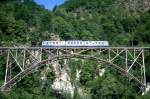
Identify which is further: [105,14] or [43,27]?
[105,14]

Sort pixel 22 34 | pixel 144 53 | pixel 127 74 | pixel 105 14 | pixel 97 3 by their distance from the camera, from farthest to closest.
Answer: pixel 97 3 < pixel 105 14 < pixel 22 34 < pixel 144 53 < pixel 127 74

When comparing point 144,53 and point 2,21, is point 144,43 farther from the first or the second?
point 2,21

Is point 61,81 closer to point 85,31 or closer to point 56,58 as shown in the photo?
point 56,58

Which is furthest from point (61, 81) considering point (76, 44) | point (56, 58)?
point (56, 58)

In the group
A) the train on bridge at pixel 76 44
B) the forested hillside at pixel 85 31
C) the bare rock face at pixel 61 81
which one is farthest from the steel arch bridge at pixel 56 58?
the bare rock face at pixel 61 81

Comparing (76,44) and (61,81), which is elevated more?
(76,44)

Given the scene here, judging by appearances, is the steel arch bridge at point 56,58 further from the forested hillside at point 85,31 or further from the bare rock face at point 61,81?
the bare rock face at point 61,81

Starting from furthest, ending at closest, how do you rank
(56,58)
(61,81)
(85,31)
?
(85,31) < (61,81) < (56,58)

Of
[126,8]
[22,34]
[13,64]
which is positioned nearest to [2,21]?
[22,34]

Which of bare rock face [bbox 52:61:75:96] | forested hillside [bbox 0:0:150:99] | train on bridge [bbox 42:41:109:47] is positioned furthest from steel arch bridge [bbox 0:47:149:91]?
bare rock face [bbox 52:61:75:96]
